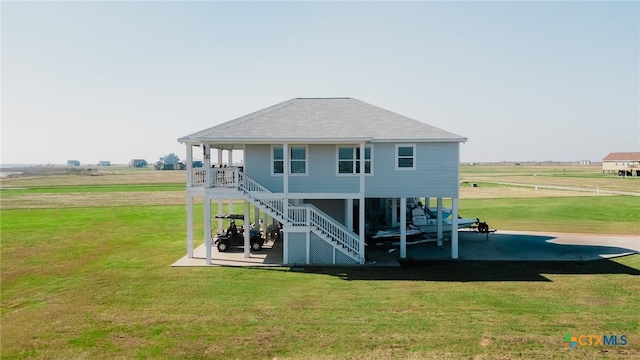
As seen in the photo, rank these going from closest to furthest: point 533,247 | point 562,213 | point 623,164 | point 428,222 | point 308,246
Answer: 1. point 308,246
2. point 533,247
3. point 428,222
4. point 562,213
5. point 623,164

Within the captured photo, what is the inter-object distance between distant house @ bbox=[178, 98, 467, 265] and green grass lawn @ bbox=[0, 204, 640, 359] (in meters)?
1.90

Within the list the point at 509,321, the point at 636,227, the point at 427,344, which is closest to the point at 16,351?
the point at 427,344

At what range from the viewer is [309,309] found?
12359 millimetres

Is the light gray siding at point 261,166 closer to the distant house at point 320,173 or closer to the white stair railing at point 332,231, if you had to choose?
the distant house at point 320,173

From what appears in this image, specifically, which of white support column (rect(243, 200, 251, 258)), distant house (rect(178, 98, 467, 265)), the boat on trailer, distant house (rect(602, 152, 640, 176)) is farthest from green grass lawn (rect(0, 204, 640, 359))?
distant house (rect(602, 152, 640, 176))

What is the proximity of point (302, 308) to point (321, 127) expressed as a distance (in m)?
9.89

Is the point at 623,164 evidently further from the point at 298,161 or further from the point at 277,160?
the point at 277,160

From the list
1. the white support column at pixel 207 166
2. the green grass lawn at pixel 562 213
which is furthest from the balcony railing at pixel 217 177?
the green grass lawn at pixel 562 213

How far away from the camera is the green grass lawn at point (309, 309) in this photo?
32.0ft

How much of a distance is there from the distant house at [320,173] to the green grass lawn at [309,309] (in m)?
1.90

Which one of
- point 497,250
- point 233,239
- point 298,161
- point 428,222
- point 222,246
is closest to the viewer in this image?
point 298,161

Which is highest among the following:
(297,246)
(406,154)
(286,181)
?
(406,154)

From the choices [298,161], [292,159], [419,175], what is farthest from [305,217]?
[419,175]

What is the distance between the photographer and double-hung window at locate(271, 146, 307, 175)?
19.9 meters
